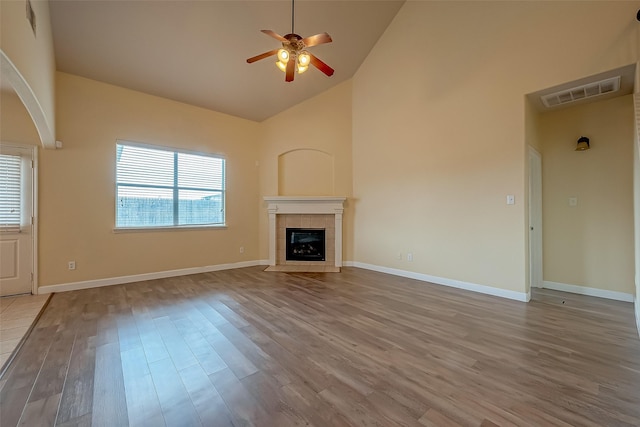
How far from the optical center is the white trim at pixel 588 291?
3.30m

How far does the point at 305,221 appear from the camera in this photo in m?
5.60

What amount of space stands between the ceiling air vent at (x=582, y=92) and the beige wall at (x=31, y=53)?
512 centimetres

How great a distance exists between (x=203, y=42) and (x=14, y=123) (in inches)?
109

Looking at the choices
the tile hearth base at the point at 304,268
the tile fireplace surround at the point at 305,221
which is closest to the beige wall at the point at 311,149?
the tile fireplace surround at the point at 305,221

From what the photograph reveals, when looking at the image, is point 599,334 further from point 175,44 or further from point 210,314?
point 175,44

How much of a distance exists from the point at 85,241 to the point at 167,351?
121 inches

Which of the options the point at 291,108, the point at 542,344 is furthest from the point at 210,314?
the point at 291,108

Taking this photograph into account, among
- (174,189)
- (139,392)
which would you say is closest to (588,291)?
(139,392)

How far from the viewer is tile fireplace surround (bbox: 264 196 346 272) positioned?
17.7ft

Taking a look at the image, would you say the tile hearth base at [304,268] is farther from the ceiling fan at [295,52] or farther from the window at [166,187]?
the ceiling fan at [295,52]

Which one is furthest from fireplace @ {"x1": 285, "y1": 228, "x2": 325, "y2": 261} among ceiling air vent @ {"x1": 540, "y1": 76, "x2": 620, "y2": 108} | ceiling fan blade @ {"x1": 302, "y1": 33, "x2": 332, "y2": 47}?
ceiling air vent @ {"x1": 540, "y1": 76, "x2": 620, "y2": 108}

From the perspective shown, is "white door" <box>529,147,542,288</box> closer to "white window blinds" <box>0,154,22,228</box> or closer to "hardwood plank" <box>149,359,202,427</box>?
"hardwood plank" <box>149,359,202,427</box>

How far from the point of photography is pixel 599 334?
241 centimetres

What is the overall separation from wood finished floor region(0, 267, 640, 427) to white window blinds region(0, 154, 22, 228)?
1423 mm
